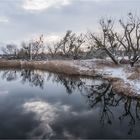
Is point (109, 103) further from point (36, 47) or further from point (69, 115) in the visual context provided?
point (36, 47)

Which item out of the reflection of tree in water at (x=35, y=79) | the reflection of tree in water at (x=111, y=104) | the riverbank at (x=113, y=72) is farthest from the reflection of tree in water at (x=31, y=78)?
the reflection of tree in water at (x=111, y=104)

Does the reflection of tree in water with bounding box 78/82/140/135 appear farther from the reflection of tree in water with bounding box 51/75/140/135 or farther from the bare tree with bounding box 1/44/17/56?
the bare tree with bounding box 1/44/17/56

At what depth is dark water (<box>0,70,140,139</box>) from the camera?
41.8ft

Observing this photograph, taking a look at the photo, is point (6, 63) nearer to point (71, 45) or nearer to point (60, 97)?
point (71, 45)

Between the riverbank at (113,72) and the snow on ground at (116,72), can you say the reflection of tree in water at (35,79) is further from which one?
the snow on ground at (116,72)

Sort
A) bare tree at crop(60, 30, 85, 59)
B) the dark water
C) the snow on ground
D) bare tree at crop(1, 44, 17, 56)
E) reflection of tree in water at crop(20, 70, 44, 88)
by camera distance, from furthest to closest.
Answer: bare tree at crop(1, 44, 17, 56) < bare tree at crop(60, 30, 85, 59) < reflection of tree in water at crop(20, 70, 44, 88) < the snow on ground < the dark water

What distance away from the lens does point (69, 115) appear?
15.9 meters

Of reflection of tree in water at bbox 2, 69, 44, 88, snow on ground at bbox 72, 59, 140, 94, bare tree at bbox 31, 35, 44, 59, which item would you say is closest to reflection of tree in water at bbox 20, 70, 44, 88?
reflection of tree in water at bbox 2, 69, 44, 88

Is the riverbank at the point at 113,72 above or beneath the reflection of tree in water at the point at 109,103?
above

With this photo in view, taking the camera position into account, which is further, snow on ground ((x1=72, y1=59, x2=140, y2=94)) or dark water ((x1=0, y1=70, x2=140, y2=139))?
snow on ground ((x1=72, y1=59, x2=140, y2=94))

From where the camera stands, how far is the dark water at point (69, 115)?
12.7 meters

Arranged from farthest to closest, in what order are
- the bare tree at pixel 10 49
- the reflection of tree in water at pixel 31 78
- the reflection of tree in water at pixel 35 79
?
1. the bare tree at pixel 10 49
2. the reflection of tree in water at pixel 31 78
3. the reflection of tree in water at pixel 35 79

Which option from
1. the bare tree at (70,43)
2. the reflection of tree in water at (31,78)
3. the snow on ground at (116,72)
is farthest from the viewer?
the bare tree at (70,43)

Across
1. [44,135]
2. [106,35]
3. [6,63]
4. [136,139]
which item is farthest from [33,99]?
[6,63]
